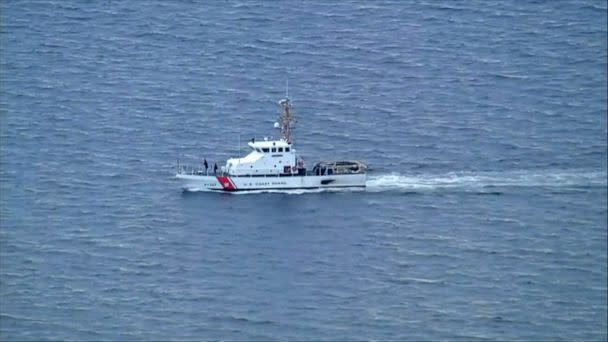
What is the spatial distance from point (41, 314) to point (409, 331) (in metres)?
37.2

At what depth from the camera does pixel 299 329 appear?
18938cm

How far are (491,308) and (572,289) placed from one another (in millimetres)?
9584

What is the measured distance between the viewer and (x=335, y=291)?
655 ft

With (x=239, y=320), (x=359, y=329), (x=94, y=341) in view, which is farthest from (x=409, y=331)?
(x=94, y=341)

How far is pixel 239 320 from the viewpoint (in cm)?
19238

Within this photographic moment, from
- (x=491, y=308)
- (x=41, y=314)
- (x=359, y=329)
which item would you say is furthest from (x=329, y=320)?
(x=41, y=314)

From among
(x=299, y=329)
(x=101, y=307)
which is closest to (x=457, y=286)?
(x=299, y=329)

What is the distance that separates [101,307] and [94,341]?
379 inches

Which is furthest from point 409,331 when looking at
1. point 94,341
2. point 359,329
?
point 94,341

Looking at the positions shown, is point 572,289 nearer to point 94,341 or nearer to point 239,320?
point 239,320

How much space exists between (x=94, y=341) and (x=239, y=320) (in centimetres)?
1459

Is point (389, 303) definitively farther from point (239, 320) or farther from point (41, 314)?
point (41, 314)

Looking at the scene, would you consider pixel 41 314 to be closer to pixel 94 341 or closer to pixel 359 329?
pixel 94 341

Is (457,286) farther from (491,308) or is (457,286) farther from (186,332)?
(186,332)
